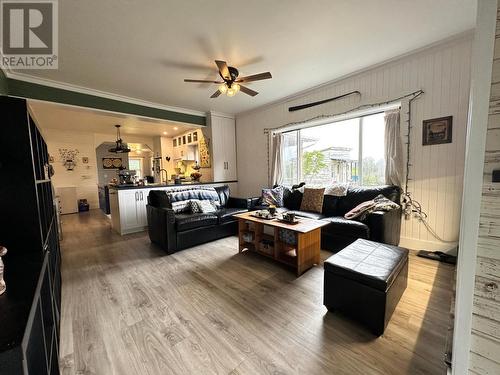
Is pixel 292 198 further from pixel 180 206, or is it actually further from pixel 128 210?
pixel 128 210

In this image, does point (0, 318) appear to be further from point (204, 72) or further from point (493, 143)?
point (204, 72)

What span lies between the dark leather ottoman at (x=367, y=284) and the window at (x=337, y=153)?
2048mm

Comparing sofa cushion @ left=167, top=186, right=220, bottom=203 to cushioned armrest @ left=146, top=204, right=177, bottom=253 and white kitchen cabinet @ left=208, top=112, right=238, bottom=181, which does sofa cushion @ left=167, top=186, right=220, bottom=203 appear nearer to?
cushioned armrest @ left=146, top=204, right=177, bottom=253

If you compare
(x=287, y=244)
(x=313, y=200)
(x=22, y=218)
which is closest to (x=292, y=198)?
(x=313, y=200)

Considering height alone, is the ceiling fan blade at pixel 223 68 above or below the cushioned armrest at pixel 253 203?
above

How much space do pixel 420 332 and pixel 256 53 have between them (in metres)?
3.28

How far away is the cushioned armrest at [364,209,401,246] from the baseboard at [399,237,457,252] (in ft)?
1.35

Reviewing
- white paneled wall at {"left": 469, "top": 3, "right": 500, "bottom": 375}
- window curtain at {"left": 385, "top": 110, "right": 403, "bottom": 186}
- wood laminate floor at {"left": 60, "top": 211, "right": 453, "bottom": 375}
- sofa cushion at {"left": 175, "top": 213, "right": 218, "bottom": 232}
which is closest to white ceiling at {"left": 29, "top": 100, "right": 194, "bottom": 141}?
sofa cushion at {"left": 175, "top": 213, "right": 218, "bottom": 232}

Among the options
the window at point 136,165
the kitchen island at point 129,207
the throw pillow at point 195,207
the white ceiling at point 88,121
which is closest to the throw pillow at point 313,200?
the throw pillow at point 195,207

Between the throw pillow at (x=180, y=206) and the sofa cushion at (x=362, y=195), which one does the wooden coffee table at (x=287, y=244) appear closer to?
the sofa cushion at (x=362, y=195)

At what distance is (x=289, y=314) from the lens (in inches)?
66.9

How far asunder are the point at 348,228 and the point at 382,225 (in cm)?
39

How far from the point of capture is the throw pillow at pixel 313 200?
11.7ft

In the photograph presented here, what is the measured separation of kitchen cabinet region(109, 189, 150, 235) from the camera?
3.93 meters
